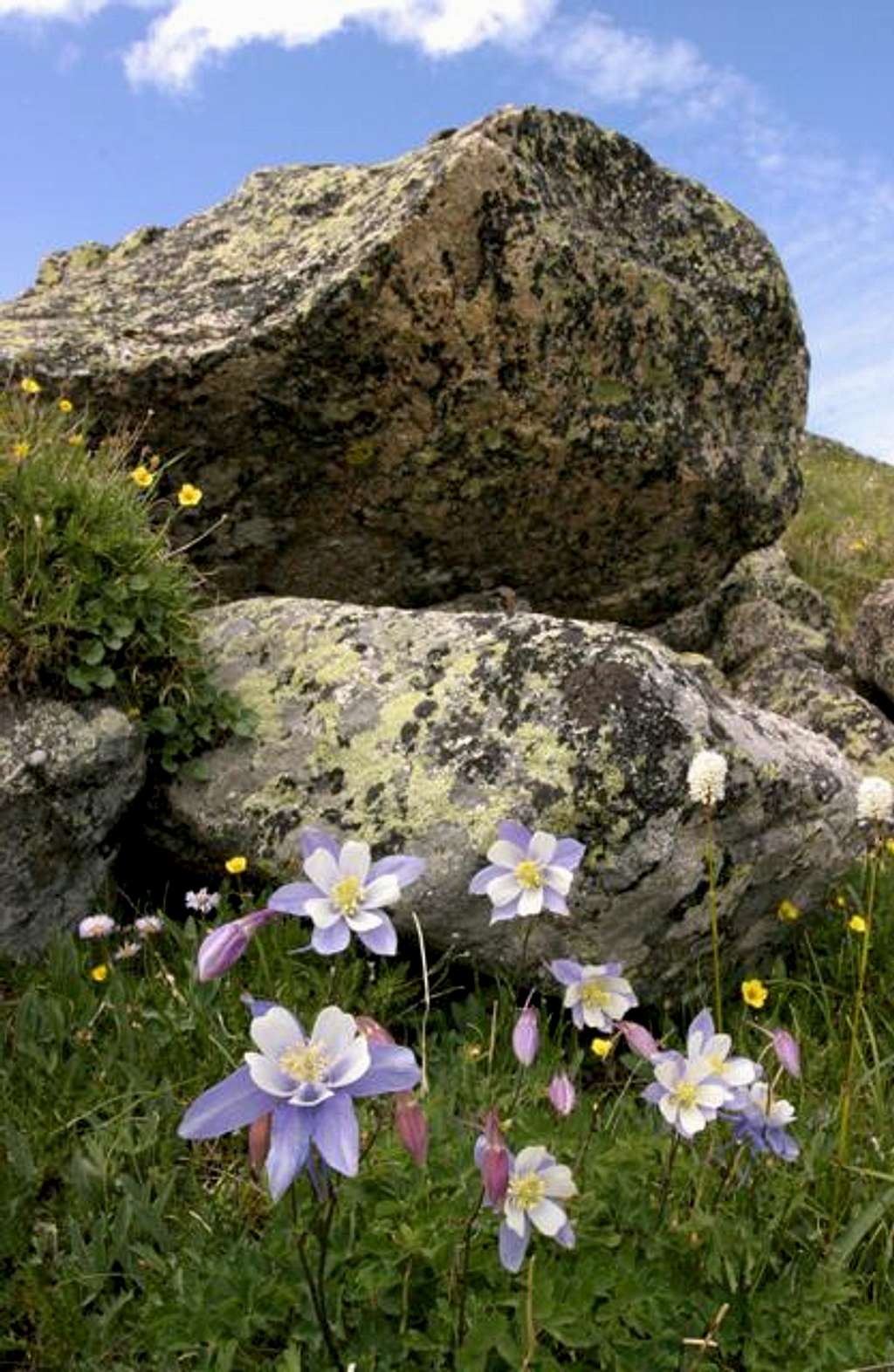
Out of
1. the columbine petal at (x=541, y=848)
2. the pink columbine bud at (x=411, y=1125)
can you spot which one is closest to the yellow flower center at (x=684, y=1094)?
the columbine petal at (x=541, y=848)

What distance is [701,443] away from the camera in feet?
25.0

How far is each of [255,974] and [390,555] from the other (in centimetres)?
319

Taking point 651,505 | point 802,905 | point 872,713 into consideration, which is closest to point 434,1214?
point 802,905

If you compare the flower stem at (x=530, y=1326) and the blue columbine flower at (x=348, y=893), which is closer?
the blue columbine flower at (x=348, y=893)

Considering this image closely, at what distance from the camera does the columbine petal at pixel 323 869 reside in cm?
220

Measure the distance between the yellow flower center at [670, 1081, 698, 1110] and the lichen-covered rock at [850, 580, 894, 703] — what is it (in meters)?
8.44

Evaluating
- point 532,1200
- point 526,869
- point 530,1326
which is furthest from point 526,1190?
point 526,869

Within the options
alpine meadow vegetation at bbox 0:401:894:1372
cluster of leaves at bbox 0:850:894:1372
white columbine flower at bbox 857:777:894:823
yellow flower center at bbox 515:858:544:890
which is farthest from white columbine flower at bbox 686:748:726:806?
cluster of leaves at bbox 0:850:894:1372

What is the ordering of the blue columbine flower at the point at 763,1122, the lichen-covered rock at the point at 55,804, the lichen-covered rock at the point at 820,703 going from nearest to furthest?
the blue columbine flower at the point at 763,1122 < the lichen-covered rock at the point at 55,804 < the lichen-covered rock at the point at 820,703

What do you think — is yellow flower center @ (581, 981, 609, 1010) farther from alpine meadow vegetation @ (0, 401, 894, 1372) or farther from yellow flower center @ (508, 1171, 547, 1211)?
yellow flower center @ (508, 1171, 547, 1211)

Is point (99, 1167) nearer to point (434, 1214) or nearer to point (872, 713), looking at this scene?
point (434, 1214)

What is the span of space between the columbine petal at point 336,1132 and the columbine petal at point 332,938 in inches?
12.5

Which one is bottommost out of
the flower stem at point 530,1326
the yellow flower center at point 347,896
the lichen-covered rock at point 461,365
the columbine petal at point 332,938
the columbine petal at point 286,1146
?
the flower stem at point 530,1326

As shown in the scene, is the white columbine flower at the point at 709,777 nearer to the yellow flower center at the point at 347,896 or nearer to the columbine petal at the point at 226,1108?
the yellow flower center at the point at 347,896
